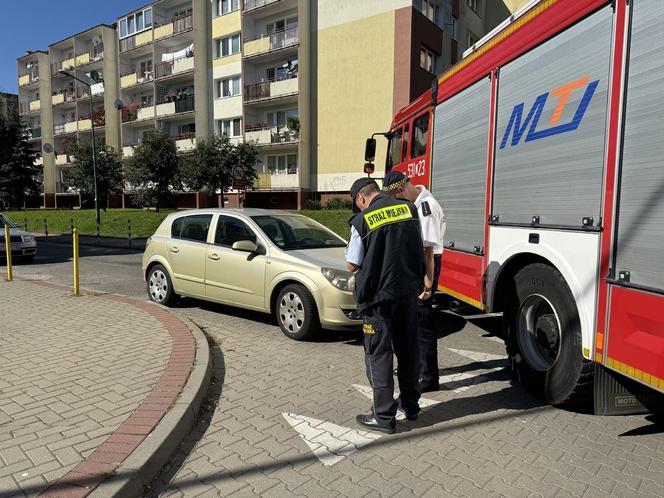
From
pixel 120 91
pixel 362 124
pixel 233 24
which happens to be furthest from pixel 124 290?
pixel 120 91

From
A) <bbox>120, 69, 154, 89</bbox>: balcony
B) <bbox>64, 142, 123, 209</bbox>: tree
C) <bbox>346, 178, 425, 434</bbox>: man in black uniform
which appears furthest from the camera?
<bbox>120, 69, 154, 89</bbox>: balcony

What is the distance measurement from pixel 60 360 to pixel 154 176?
2497cm

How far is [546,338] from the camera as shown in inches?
162

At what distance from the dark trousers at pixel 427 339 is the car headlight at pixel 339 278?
157 cm

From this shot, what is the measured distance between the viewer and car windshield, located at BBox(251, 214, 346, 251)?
662 centimetres

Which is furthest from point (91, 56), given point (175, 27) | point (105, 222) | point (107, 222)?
point (107, 222)

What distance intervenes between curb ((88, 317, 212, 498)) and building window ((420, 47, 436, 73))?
995 inches

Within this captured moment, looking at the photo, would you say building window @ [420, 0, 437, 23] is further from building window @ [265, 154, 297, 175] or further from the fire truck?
the fire truck

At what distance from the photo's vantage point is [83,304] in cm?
764

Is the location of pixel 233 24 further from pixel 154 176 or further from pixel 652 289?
pixel 652 289

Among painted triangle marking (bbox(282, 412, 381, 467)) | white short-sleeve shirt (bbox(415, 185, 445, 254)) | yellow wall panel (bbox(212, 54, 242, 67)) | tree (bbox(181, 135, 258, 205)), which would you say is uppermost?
yellow wall panel (bbox(212, 54, 242, 67))

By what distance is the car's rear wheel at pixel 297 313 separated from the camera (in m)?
5.82

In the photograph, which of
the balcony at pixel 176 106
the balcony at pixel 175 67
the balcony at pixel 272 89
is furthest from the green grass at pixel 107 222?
the balcony at pixel 175 67

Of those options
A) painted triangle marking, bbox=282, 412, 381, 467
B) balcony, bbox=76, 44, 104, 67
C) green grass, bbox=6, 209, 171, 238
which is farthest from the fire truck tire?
balcony, bbox=76, 44, 104, 67
